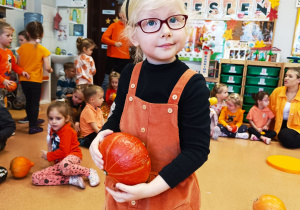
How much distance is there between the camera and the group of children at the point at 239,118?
388 cm

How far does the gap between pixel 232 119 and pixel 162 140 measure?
3.50 meters

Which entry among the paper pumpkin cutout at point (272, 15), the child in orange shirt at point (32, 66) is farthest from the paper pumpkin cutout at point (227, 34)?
the child in orange shirt at point (32, 66)

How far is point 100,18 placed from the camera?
6008 mm

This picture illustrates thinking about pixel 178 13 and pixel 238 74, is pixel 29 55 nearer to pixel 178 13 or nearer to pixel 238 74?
pixel 178 13

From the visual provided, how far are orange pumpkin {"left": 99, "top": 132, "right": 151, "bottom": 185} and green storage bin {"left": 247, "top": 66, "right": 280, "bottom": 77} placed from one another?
4.41 meters

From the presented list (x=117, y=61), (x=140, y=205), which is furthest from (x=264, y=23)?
(x=140, y=205)

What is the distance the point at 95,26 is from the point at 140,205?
18.9ft

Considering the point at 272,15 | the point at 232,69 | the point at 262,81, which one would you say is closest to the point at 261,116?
the point at 262,81

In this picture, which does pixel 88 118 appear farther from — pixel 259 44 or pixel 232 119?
pixel 259 44

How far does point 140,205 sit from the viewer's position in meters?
0.85

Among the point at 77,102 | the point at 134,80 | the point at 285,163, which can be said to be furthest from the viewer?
the point at 77,102

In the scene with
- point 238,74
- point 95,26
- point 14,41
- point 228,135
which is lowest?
point 228,135

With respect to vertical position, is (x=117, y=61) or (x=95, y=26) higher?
(x=95, y=26)

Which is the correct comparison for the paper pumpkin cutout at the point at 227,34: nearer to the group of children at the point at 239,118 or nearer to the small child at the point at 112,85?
the group of children at the point at 239,118
